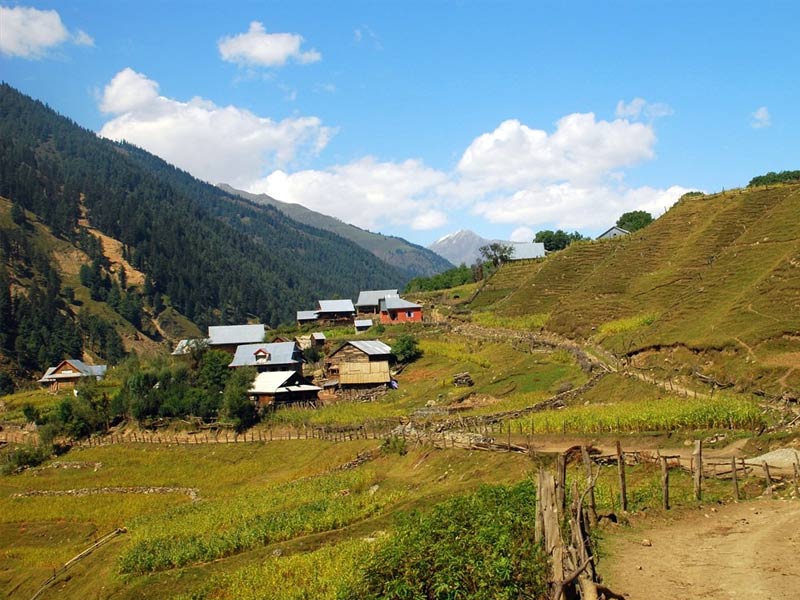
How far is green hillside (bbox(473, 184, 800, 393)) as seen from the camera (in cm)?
4403

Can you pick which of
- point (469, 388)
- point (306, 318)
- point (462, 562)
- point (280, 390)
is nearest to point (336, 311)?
point (306, 318)

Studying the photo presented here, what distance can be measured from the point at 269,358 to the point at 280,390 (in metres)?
12.5

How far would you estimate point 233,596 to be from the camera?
2217 centimetres

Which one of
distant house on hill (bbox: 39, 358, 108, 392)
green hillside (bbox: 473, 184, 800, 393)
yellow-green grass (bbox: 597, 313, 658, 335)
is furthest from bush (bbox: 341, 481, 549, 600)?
distant house on hill (bbox: 39, 358, 108, 392)

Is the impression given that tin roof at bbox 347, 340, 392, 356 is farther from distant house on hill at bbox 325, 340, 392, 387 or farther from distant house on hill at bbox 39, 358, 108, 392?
distant house on hill at bbox 39, 358, 108, 392

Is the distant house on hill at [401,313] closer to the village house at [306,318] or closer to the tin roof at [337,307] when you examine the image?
the tin roof at [337,307]

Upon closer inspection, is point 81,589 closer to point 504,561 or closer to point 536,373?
point 504,561

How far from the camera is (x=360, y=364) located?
72.9m

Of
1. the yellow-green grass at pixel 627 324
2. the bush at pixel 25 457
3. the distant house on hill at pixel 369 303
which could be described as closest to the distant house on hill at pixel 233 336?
the distant house on hill at pixel 369 303

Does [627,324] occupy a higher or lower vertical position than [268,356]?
higher

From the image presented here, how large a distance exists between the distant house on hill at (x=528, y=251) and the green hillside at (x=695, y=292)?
1447 cm

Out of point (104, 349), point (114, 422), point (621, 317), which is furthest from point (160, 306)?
point (621, 317)

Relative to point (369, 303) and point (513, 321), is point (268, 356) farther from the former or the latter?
point (369, 303)

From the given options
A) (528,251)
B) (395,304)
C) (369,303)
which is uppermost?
(528,251)
